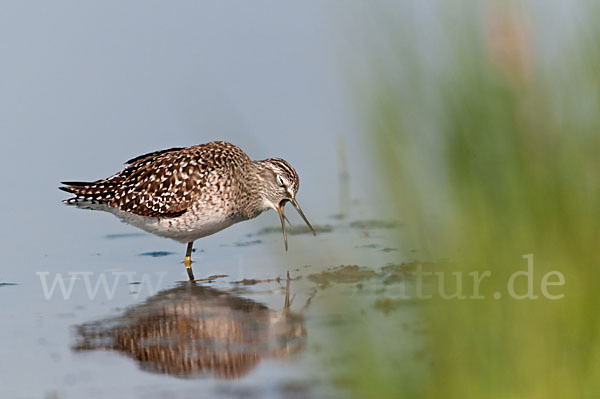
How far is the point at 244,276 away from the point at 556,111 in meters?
7.79

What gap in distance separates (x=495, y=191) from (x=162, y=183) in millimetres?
8485

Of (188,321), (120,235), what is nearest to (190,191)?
(120,235)

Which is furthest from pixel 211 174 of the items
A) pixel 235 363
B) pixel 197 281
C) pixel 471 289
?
pixel 471 289

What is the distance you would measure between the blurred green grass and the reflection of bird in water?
3.79 meters

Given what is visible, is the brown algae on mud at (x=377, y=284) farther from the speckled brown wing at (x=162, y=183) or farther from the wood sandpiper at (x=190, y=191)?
the speckled brown wing at (x=162, y=183)

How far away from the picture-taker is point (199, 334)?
29.1ft

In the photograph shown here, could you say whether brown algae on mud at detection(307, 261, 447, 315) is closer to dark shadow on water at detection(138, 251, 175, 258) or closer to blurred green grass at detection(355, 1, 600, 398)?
blurred green grass at detection(355, 1, 600, 398)

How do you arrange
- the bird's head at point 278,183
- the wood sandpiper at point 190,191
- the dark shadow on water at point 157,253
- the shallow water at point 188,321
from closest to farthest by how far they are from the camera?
1. the shallow water at point 188,321
2. the wood sandpiper at point 190,191
3. the bird's head at point 278,183
4. the dark shadow on water at point 157,253

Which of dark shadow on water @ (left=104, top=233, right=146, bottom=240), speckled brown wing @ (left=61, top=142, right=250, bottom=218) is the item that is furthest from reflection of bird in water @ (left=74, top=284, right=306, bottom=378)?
dark shadow on water @ (left=104, top=233, right=146, bottom=240)

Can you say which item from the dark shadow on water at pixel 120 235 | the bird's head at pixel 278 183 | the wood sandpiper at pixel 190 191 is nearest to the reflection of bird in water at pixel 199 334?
the wood sandpiper at pixel 190 191

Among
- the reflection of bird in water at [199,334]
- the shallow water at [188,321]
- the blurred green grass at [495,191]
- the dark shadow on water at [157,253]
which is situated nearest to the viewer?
the blurred green grass at [495,191]

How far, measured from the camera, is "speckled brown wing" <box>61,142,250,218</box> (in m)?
11.8

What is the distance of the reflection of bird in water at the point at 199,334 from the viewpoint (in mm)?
7992

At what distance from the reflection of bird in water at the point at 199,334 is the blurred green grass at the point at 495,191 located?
12.4 ft
